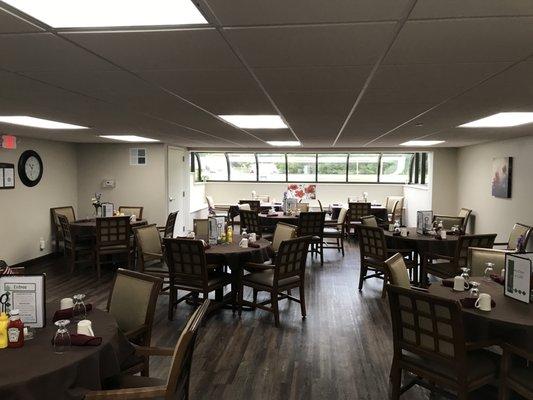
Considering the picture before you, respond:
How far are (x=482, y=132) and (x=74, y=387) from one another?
5.69 metres

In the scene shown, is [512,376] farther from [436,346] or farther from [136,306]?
[136,306]

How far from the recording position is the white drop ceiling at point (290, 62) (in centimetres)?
153

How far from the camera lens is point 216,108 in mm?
3717

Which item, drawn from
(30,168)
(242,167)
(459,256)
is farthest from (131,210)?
(459,256)

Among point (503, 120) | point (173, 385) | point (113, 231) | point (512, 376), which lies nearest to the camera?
point (173, 385)

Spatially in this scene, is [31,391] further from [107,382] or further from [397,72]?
[397,72]

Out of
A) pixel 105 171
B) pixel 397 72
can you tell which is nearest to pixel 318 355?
pixel 397 72

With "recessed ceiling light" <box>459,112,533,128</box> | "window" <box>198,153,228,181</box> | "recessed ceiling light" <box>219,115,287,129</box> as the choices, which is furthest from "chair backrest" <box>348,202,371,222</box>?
"window" <box>198,153,228,181</box>

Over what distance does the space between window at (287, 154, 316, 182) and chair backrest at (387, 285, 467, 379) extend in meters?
9.71

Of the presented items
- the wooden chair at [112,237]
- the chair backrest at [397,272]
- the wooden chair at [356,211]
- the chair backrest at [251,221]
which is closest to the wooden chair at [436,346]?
the chair backrest at [397,272]

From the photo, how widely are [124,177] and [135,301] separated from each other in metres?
6.22

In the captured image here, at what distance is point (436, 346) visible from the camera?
241 centimetres

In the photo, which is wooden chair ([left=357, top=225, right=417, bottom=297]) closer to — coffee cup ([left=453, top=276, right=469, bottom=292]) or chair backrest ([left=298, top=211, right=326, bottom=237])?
chair backrest ([left=298, top=211, right=326, bottom=237])

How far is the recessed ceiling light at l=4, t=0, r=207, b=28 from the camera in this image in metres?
1.47
